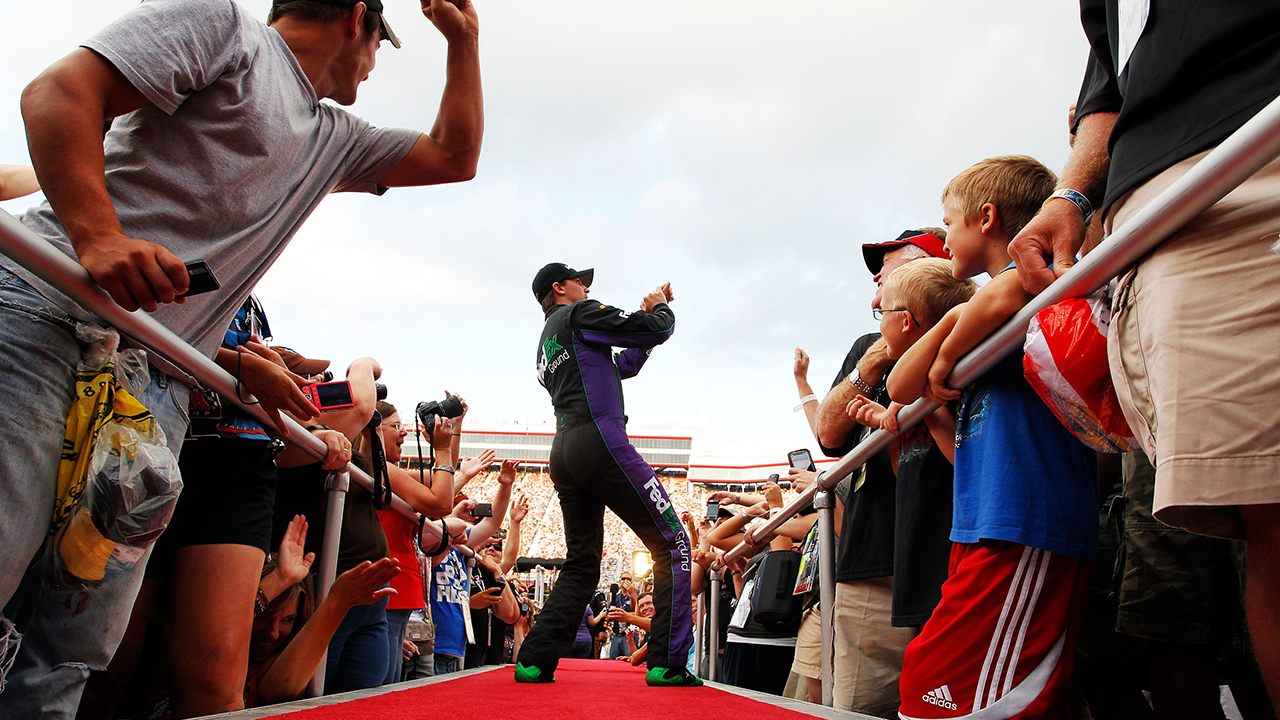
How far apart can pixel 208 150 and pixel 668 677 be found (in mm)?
2612

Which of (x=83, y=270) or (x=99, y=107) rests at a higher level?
(x=99, y=107)

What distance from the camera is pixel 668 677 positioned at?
3.11 m

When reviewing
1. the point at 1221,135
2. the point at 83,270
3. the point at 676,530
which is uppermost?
the point at 1221,135

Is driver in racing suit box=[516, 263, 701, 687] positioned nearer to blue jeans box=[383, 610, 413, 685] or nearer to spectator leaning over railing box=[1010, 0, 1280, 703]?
blue jeans box=[383, 610, 413, 685]

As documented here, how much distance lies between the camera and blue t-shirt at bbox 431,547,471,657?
5.07m

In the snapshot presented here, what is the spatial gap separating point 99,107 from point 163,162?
0.49ft

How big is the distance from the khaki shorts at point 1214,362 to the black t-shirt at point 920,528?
2.45ft

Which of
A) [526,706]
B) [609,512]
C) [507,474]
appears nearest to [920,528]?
[526,706]

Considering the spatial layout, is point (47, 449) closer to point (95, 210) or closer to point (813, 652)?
point (95, 210)

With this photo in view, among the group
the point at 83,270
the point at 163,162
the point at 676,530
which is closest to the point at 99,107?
the point at 163,162

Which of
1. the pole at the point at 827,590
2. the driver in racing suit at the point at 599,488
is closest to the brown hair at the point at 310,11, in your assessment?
the pole at the point at 827,590

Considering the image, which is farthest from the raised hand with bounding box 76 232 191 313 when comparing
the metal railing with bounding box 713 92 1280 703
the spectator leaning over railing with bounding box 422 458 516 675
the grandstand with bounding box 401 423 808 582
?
the grandstand with bounding box 401 423 808 582

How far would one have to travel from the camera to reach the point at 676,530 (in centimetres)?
330

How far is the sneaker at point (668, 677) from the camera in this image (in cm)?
310
